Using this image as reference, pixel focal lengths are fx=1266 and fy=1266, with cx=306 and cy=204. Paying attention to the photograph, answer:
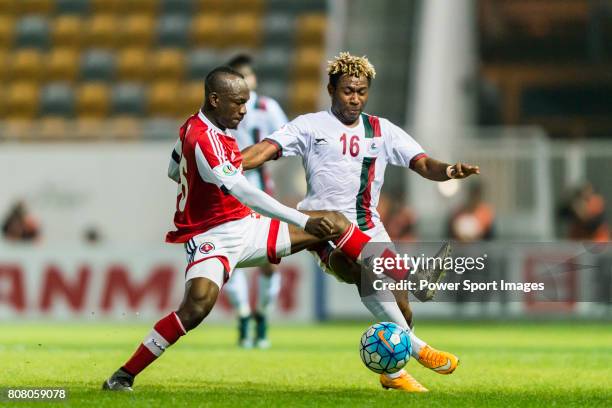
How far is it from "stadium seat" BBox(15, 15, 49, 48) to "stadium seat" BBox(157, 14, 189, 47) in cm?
198

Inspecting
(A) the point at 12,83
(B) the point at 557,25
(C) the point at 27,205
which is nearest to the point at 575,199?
(B) the point at 557,25

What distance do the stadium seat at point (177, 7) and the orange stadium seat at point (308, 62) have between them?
2269 millimetres

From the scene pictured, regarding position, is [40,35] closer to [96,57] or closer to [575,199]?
[96,57]

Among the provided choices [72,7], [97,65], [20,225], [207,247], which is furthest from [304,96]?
[207,247]

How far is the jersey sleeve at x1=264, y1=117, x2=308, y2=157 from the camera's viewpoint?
6.92 metres

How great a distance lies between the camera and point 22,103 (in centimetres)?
2034

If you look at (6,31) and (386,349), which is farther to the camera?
(6,31)

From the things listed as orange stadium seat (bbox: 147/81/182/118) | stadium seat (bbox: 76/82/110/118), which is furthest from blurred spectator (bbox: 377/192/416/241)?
stadium seat (bbox: 76/82/110/118)

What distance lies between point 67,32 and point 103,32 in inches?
24.6

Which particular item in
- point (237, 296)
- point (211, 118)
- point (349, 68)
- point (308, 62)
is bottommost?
point (237, 296)

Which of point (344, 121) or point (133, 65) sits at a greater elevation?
point (133, 65)

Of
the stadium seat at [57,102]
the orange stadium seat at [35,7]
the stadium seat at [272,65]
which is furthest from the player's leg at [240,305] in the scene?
the orange stadium seat at [35,7]

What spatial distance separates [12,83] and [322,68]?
5207 millimetres

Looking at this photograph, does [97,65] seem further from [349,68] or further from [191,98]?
[349,68]
